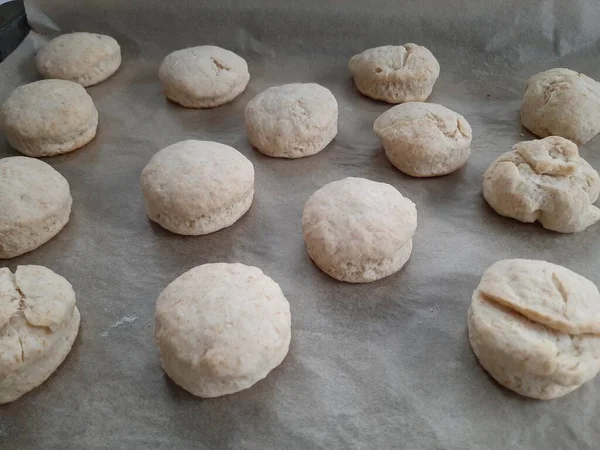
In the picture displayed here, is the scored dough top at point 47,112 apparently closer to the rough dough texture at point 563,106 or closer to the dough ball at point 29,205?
the dough ball at point 29,205

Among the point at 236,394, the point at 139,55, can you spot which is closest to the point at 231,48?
the point at 139,55

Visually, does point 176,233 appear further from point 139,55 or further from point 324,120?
point 139,55

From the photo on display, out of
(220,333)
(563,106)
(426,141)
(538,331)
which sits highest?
(563,106)

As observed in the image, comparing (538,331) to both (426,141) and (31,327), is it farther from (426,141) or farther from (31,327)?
(31,327)

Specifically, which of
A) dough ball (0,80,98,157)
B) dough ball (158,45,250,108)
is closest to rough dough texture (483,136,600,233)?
dough ball (158,45,250,108)

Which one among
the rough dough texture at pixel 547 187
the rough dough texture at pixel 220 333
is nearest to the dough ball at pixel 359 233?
the rough dough texture at pixel 220 333

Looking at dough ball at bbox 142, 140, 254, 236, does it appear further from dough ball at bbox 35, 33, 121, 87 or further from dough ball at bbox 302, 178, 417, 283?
dough ball at bbox 35, 33, 121, 87

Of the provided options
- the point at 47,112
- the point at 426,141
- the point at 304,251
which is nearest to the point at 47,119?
the point at 47,112
